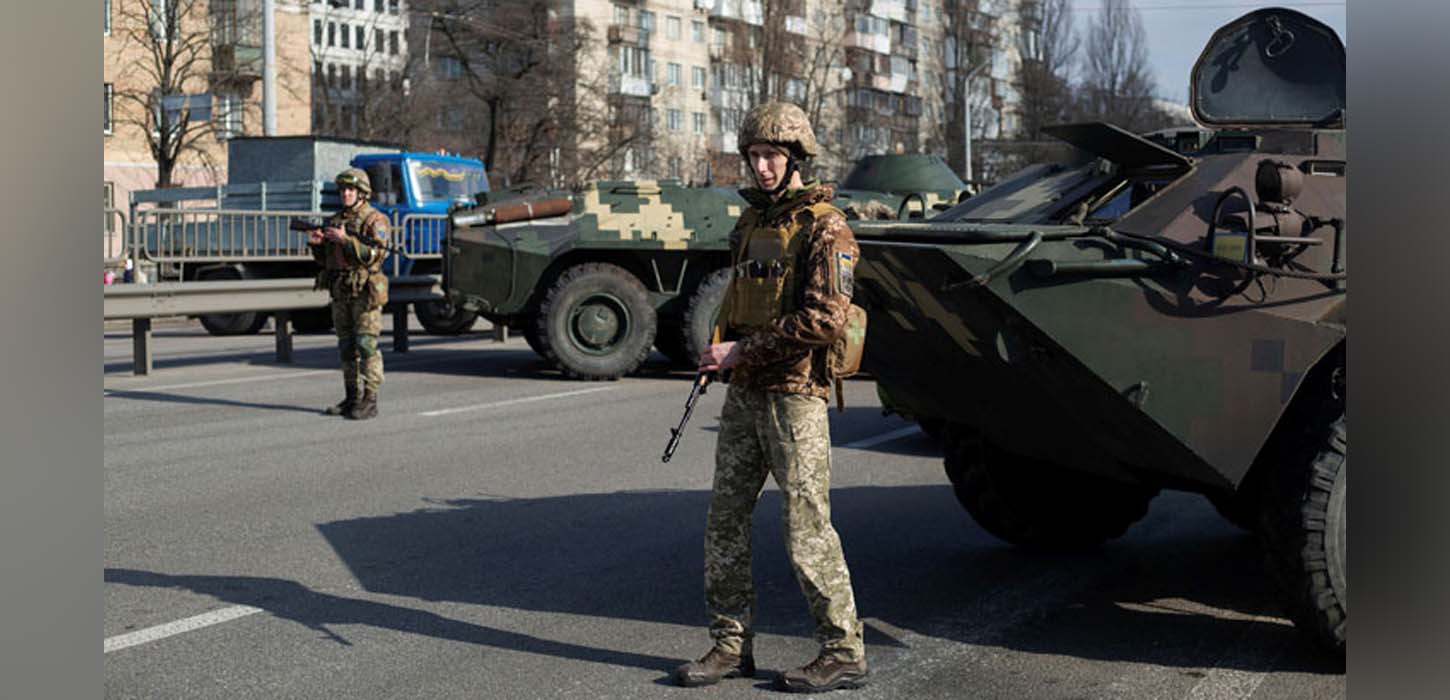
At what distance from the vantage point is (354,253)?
11.1 metres

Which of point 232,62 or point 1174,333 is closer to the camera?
point 1174,333

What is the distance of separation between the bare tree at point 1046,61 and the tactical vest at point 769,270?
23.5 meters

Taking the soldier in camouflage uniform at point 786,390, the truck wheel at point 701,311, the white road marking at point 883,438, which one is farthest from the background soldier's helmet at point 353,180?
the soldier in camouflage uniform at point 786,390

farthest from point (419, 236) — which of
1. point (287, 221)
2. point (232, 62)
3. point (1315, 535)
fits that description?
point (232, 62)

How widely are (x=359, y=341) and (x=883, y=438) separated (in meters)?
3.56

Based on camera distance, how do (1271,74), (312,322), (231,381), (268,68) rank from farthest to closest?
(268,68), (312,322), (231,381), (1271,74)

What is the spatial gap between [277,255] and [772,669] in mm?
15481

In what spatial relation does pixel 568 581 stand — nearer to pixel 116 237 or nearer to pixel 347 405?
pixel 347 405

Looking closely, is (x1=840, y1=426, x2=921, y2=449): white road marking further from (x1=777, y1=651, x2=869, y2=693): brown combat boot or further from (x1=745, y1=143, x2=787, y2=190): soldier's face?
(x1=745, y1=143, x2=787, y2=190): soldier's face

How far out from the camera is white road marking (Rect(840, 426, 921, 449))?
10258 mm

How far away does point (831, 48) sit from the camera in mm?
54000

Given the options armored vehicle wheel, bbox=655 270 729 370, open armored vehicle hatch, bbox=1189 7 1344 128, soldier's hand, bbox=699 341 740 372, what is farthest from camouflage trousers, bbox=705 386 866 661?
armored vehicle wheel, bbox=655 270 729 370
